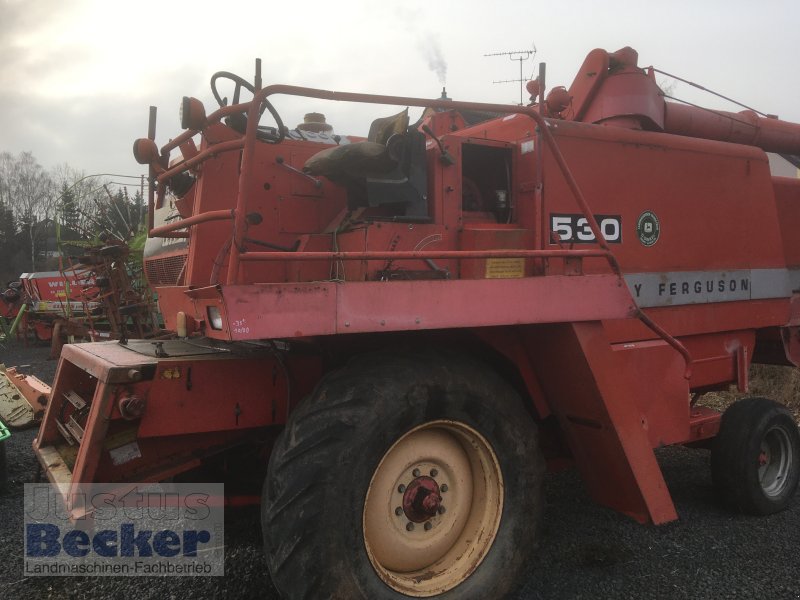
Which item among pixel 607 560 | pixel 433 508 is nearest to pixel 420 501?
pixel 433 508

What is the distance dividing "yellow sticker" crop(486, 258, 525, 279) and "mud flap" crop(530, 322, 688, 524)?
1.20ft

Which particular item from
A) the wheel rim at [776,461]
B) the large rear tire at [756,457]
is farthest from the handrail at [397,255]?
the wheel rim at [776,461]

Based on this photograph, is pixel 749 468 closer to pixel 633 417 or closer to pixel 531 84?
pixel 633 417

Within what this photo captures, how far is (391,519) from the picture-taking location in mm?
2785

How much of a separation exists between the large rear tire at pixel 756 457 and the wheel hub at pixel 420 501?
249 centimetres

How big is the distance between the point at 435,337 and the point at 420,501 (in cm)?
81

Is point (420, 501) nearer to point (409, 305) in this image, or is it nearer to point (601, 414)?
point (409, 305)

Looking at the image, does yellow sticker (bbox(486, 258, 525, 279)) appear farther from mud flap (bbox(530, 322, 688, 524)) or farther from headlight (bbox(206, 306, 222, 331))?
headlight (bbox(206, 306, 222, 331))

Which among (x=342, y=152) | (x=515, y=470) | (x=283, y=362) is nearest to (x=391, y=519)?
(x=515, y=470)

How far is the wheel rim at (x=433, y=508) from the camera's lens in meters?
2.75

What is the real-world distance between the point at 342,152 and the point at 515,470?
6.07 ft

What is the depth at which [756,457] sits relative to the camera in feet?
13.8

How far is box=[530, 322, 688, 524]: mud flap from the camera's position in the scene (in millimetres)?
3143

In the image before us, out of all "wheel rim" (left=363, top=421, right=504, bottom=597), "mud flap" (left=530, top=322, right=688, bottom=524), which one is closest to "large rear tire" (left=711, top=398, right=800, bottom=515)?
"mud flap" (left=530, top=322, right=688, bottom=524)
